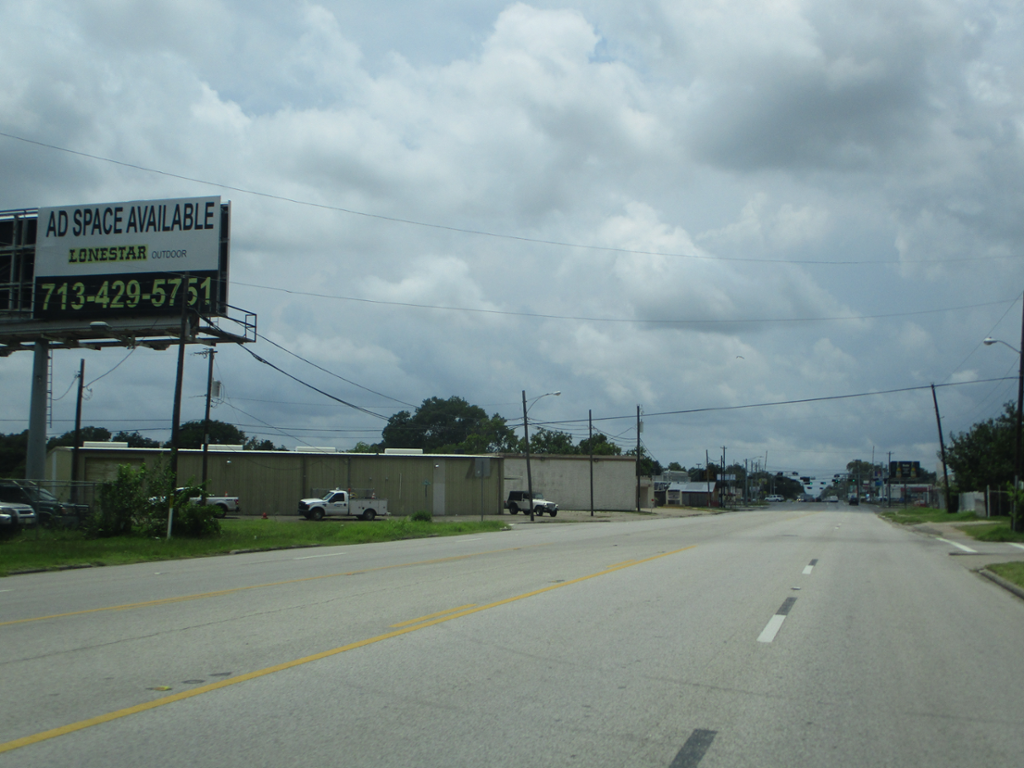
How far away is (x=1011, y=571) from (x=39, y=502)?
27262 millimetres

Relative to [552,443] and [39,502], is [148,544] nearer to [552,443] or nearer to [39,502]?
[39,502]

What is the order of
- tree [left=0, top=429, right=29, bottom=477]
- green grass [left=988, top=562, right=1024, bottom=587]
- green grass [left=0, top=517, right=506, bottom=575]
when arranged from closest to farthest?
green grass [left=988, top=562, right=1024, bottom=587] → green grass [left=0, top=517, right=506, bottom=575] → tree [left=0, top=429, right=29, bottom=477]

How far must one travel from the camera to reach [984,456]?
65.7 metres

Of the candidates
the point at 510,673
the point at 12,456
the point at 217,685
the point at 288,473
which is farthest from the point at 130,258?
the point at 12,456

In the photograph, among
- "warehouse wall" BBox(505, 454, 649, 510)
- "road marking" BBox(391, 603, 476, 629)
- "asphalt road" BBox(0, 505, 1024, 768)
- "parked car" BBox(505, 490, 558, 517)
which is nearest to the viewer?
"asphalt road" BBox(0, 505, 1024, 768)

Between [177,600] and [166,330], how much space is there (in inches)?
976

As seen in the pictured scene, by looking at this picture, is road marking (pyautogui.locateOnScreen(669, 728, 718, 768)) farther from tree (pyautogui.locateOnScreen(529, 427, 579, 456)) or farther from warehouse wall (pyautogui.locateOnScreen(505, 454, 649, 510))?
tree (pyautogui.locateOnScreen(529, 427, 579, 456))

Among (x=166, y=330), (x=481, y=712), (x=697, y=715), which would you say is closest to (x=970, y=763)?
(x=697, y=715)

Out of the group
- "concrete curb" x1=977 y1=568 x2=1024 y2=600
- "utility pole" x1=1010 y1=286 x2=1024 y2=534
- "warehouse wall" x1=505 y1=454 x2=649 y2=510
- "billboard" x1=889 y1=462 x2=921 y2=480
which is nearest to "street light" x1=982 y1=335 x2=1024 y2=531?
"utility pole" x1=1010 y1=286 x2=1024 y2=534

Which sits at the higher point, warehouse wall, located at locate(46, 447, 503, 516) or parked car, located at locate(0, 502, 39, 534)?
warehouse wall, located at locate(46, 447, 503, 516)

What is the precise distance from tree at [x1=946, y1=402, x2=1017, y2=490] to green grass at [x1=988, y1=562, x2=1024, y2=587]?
48.4 meters

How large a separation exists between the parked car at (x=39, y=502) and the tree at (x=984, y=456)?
5821cm

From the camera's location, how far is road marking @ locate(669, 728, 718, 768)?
5.32 metres

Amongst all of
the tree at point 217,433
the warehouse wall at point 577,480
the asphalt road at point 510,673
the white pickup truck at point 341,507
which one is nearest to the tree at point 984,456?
the warehouse wall at point 577,480
